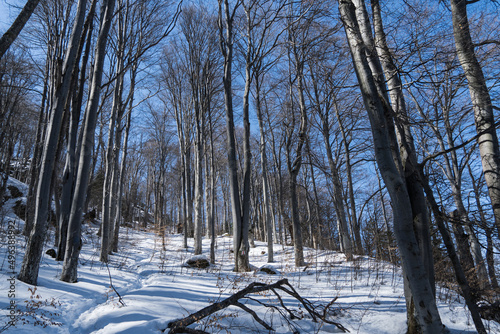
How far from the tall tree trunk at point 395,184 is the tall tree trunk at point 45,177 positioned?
4.64m

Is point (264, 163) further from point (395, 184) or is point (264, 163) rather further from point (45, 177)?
point (395, 184)

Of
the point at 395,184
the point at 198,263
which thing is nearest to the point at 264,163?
the point at 198,263

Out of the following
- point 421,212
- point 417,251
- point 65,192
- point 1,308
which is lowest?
point 1,308

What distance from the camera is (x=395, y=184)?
2564mm

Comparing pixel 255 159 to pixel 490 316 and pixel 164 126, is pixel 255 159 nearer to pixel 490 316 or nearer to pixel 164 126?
pixel 164 126

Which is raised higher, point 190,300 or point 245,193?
point 245,193

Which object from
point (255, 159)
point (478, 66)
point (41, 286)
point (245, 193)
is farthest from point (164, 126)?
point (478, 66)

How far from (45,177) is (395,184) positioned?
5.00m

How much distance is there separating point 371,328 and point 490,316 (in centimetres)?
192

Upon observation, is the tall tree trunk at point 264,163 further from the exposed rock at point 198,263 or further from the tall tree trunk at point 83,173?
the tall tree trunk at point 83,173

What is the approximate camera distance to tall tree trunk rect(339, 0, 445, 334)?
234 cm

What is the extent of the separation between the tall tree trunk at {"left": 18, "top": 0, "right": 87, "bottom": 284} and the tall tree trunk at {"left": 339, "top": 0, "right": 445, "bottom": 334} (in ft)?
15.2

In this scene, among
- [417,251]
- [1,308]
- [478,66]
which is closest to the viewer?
[417,251]

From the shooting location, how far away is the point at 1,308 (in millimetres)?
→ 2633
